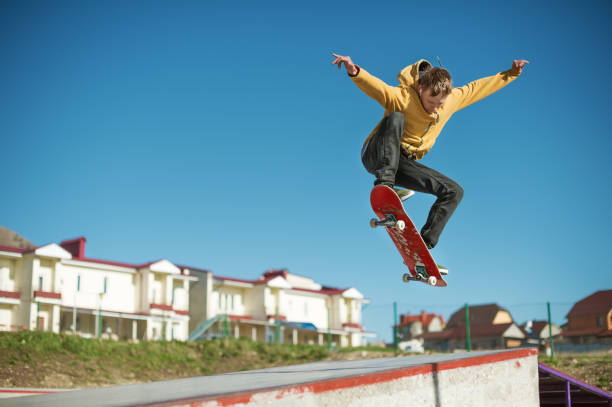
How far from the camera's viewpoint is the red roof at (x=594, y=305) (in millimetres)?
20297

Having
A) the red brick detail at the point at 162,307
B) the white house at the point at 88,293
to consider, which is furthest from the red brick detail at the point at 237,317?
the red brick detail at the point at 162,307

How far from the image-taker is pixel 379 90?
614cm

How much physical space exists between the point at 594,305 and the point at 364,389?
59.8ft

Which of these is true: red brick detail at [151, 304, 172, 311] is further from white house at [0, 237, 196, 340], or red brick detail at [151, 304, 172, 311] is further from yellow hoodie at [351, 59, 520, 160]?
yellow hoodie at [351, 59, 520, 160]

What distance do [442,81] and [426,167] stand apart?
1.02 m

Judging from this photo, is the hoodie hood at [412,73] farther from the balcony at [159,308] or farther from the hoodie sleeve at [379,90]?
the balcony at [159,308]

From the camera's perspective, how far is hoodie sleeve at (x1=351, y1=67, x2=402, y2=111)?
5.99m

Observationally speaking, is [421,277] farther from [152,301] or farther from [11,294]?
[152,301]

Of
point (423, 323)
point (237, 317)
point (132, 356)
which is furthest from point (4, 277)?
point (423, 323)

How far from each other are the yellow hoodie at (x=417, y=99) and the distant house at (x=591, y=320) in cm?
1512

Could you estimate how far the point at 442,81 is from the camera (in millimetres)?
6273

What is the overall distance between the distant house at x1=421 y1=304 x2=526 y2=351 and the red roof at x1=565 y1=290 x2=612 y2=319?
1518 centimetres

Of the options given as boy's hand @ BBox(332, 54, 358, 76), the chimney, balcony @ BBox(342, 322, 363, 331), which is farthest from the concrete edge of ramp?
balcony @ BBox(342, 322, 363, 331)

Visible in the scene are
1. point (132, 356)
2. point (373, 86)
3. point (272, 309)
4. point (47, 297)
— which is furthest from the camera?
point (272, 309)
